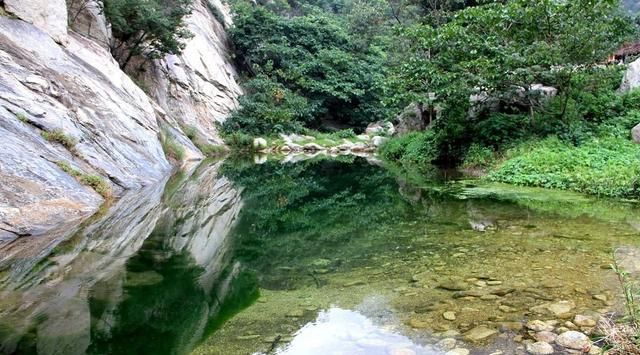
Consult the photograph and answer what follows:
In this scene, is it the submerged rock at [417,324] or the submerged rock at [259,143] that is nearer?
the submerged rock at [417,324]

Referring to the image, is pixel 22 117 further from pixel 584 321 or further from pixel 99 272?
pixel 584 321

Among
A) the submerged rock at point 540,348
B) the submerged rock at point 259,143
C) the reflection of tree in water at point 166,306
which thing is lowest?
the submerged rock at point 259,143

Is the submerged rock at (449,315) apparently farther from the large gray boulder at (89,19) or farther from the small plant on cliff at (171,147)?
the large gray boulder at (89,19)

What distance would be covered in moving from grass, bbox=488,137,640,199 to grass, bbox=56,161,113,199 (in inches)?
368

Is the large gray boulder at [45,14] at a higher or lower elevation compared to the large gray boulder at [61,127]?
higher

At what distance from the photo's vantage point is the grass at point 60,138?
10320mm

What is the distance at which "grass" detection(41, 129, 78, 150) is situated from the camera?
1032 centimetres

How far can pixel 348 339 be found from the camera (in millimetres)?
3773

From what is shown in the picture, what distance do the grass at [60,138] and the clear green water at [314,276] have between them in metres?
2.14

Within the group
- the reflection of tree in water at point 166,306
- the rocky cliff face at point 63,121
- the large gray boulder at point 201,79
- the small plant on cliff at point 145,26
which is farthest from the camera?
the large gray boulder at point 201,79

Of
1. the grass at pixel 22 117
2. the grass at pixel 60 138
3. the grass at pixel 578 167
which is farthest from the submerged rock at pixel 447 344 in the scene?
the grass at pixel 22 117

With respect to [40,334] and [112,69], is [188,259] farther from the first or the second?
[112,69]

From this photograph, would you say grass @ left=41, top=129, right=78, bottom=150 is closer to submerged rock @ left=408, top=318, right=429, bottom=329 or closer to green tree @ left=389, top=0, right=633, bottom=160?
submerged rock @ left=408, top=318, right=429, bottom=329

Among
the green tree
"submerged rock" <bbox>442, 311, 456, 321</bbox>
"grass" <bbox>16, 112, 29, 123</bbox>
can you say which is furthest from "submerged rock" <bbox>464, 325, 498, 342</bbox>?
the green tree
